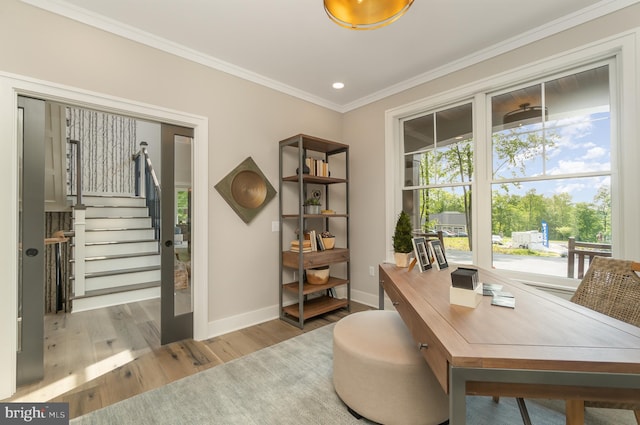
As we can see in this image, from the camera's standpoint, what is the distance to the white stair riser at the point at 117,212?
438 cm

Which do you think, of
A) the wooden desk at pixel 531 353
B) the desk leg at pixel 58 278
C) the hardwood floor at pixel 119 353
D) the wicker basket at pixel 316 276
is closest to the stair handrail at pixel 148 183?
the desk leg at pixel 58 278

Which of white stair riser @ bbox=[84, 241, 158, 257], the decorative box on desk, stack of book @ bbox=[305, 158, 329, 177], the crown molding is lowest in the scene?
white stair riser @ bbox=[84, 241, 158, 257]

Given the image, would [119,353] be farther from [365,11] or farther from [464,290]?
[365,11]

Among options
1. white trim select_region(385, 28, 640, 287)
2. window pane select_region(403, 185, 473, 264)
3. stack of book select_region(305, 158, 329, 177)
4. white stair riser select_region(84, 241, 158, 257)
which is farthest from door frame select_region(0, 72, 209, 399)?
white trim select_region(385, 28, 640, 287)

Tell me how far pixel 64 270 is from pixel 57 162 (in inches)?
54.4

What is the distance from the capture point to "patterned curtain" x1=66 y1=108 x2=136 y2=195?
495 cm

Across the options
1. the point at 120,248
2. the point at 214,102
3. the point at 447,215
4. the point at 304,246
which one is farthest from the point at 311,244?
the point at 120,248

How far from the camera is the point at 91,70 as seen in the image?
2096mm

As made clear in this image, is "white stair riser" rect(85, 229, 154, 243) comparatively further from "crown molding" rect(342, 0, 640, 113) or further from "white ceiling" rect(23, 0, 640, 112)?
"crown molding" rect(342, 0, 640, 113)

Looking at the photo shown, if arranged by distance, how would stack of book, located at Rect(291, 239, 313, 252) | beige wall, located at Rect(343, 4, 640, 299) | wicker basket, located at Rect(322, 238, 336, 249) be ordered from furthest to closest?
wicker basket, located at Rect(322, 238, 336, 249)
stack of book, located at Rect(291, 239, 313, 252)
beige wall, located at Rect(343, 4, 640, 299)

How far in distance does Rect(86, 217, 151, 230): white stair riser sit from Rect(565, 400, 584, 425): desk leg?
5202 mm

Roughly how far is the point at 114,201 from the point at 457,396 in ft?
18.3

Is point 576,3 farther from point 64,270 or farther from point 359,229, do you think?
point 64,270

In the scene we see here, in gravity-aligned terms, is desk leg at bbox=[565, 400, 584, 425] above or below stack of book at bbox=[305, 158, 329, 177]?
below
